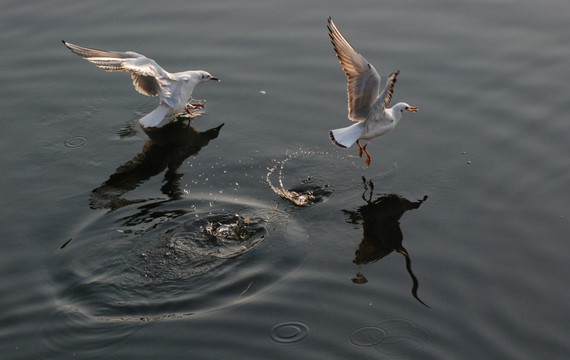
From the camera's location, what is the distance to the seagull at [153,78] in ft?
31.2

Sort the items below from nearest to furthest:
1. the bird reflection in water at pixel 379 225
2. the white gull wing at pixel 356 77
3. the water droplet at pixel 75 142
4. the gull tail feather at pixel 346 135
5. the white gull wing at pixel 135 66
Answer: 1. the bird reflection in water at pixel 379 225
2. the gull tail feather at pixel 346 135
3. the white gull wing at pixel 356 77
4. the water droplet at pixel 75 142
5. the white gull wing at pixel 135 66

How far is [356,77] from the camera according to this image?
866 centimetres

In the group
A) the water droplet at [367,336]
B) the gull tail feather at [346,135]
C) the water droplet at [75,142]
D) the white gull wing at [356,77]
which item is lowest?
the water droplet at [367,336]

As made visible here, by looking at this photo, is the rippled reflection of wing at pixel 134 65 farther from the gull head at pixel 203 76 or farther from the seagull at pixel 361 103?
the seagull at pixel 361 103

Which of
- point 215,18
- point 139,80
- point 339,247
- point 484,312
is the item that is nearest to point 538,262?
point 484,312

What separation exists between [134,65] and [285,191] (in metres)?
2.85

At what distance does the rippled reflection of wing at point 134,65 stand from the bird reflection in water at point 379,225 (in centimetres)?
316

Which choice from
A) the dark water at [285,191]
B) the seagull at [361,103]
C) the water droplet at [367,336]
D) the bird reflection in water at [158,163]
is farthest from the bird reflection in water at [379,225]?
the bird reflection in water at [158,163]

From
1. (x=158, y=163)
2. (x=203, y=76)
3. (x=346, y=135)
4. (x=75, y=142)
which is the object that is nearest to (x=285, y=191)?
(x=346, y=135)

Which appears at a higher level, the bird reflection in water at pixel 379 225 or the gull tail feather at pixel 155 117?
the gull tail feather at pixel 155 117

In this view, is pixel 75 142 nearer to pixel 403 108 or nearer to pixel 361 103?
pixel 361 103

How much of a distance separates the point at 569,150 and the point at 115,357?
5649mm

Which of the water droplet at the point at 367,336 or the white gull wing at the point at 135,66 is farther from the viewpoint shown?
the white gull wing at the point at 135,66

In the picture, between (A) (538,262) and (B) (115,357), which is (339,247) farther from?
(B) (115,357)
